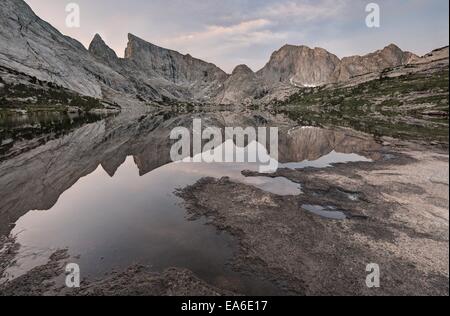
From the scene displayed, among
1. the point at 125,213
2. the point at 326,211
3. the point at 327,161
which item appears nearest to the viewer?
the point at 326,211

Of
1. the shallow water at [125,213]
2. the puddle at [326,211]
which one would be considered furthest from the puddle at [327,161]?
the puddle at [326,211]

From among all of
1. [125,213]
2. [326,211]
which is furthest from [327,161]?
[125,213]

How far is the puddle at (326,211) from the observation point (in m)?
21.9

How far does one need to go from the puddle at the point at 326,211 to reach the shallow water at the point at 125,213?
0.66 ft

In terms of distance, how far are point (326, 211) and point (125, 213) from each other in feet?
51.6

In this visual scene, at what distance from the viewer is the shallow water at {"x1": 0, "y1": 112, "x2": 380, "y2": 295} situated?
1659 cm

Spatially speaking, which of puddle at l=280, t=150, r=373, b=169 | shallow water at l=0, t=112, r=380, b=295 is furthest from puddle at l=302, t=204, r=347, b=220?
puddle at l=280, t=150, r=373, b=169

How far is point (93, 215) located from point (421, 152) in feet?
135

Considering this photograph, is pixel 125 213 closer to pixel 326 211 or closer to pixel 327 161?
pixel 326 211

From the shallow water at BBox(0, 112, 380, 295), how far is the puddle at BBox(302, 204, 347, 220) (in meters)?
0.20

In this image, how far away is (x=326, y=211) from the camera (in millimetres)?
23000

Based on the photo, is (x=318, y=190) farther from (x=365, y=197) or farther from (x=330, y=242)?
(x=330, y=242)

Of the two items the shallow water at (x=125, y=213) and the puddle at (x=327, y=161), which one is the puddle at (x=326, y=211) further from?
the puddle at (x=327, y=161)

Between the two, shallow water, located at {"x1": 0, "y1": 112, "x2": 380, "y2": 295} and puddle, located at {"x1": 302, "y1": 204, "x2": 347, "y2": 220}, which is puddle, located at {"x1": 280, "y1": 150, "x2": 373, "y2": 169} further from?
puddle, located at {"x1": 302, "y1": 204, "x2": 347, "y2": 220}
